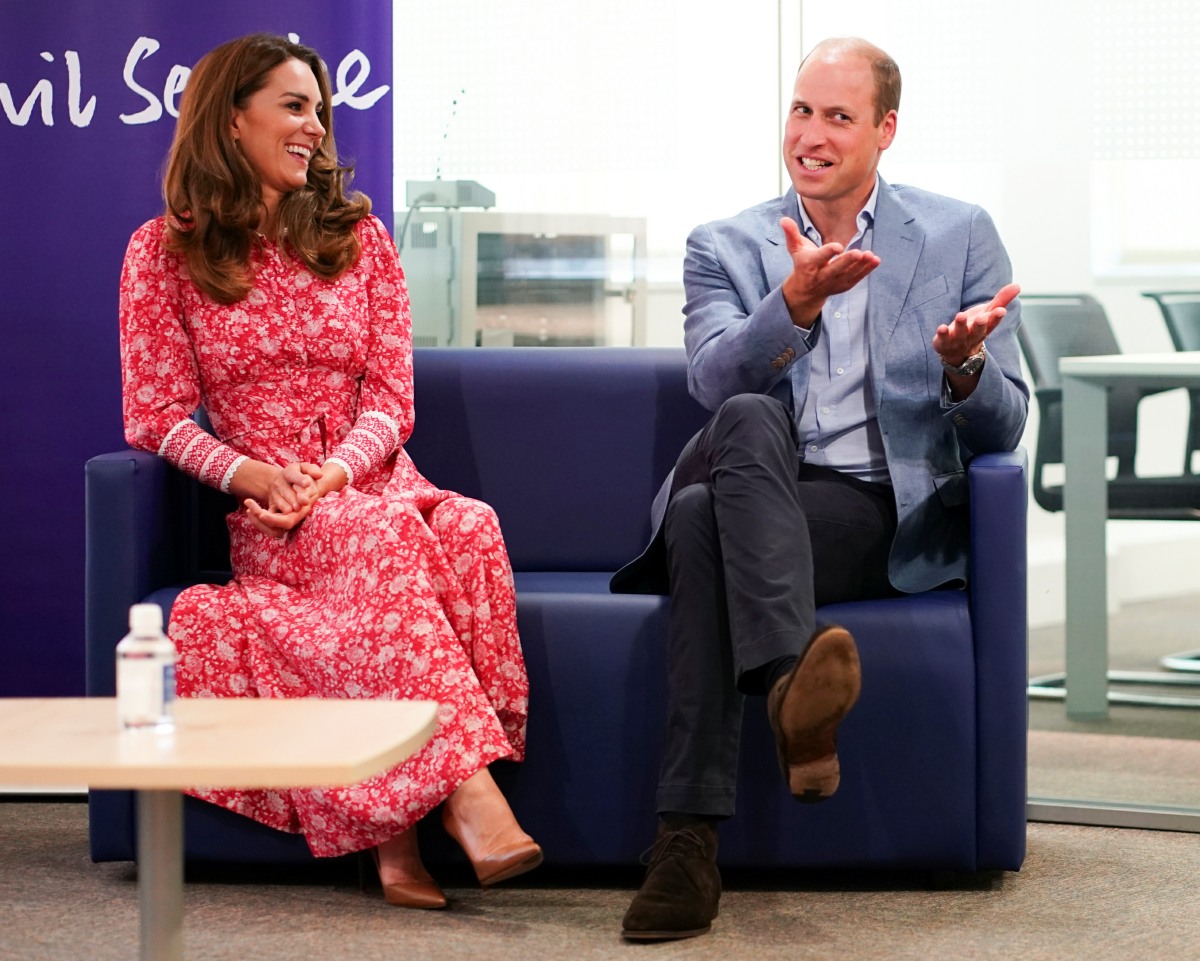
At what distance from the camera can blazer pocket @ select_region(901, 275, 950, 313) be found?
275cm

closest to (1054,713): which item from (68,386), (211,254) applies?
(211,254)

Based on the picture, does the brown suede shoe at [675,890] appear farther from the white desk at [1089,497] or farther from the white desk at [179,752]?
the white desk at [1089,497]

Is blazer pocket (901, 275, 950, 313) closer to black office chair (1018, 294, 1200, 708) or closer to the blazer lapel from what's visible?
the blazer lapel

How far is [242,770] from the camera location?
56.0 inches

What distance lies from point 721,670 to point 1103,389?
1287 mm

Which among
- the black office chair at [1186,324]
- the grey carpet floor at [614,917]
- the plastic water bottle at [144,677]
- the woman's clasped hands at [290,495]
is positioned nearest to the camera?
the plastic water bottle at [144,677]

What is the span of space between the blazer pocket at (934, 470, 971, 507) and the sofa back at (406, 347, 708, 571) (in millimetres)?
583

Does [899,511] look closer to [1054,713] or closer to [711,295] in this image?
[711,295]

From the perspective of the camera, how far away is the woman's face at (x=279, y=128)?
2904 millimetres

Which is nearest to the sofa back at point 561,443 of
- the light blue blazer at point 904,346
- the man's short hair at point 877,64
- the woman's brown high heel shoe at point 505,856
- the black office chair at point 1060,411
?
the light blue blazer at point 904,346

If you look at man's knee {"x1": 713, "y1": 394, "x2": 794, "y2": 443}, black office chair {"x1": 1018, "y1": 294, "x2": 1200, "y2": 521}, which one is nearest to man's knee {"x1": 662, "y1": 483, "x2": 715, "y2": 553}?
man's knee {"x1": 713, "y1": 394, "x2": 794, "y2": 443}

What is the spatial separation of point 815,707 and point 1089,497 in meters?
1.35

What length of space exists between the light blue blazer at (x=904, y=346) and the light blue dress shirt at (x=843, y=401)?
4 centimetres

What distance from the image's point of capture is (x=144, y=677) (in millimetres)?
1629
